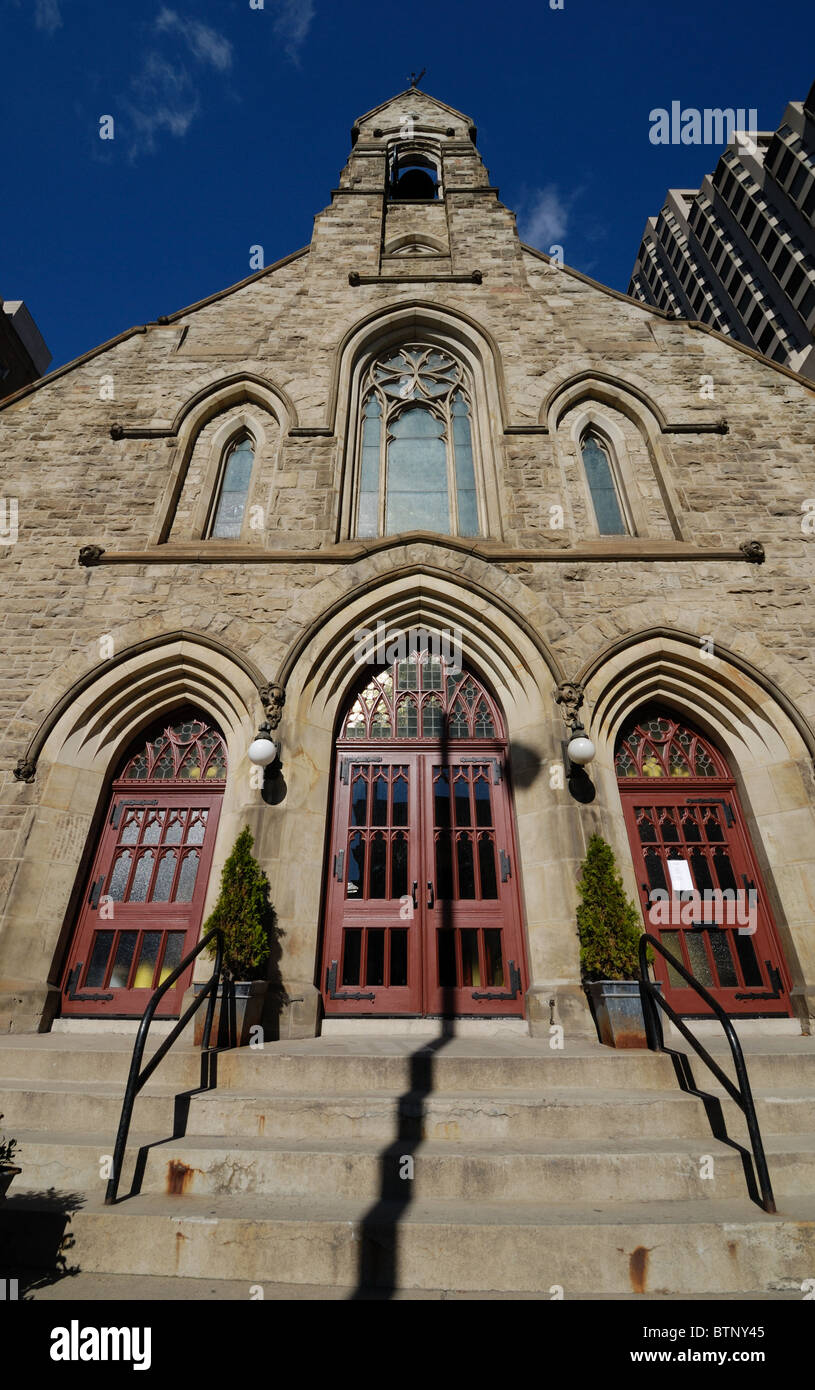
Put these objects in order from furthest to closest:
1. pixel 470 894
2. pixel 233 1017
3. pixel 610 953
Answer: pixel 470 894
pixel 610 953
pixel 233 1017

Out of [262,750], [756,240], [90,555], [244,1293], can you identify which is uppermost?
[756,240]

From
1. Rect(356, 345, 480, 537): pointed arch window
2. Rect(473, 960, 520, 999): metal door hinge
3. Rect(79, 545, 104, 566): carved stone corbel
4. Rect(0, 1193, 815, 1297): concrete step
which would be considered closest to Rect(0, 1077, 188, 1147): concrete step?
Rect(0, 1193, 815, 1297): concrete step

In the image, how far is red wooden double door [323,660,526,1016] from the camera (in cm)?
639

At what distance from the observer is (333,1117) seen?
3797mm

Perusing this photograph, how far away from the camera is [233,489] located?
30.9ft

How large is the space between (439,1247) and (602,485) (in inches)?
361

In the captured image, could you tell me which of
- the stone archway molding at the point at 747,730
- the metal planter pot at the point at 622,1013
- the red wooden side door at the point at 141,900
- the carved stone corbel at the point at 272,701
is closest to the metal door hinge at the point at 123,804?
the red wooden side door at the point at 141,900

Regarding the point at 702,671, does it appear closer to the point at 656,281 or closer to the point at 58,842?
the point at 58,842

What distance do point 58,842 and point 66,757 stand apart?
0.96 meters

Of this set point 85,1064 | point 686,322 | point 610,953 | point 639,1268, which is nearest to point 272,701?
point 85,1064

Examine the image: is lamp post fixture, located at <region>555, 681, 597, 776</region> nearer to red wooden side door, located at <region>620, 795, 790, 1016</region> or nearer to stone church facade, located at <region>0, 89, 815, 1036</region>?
stone church facade, located at <region>0, 89, 815, 1036</region>

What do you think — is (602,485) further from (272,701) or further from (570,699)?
(272,701)

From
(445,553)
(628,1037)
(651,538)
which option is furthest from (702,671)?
(628,1037)
